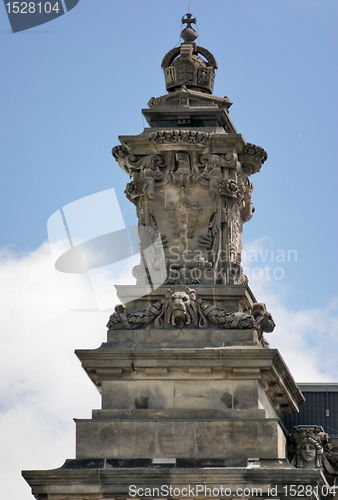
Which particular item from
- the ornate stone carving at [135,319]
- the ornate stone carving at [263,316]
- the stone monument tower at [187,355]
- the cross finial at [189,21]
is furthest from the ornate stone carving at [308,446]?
the cross finial at [189,21]

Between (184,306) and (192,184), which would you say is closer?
(184,306)

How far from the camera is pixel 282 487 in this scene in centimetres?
3962

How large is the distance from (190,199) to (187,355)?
17.9ft

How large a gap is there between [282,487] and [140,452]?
4.19 metres

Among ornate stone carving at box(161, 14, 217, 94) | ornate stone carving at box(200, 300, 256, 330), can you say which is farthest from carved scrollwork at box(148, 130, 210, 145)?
ornate stone carving at box(200, 300, 256, 330)

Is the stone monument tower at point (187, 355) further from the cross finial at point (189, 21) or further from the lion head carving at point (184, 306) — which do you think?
the cross finial at point (189, 21)

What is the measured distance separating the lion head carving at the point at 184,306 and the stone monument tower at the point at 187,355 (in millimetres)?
41

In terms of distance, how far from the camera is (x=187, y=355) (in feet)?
136

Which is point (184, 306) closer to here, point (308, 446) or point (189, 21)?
point (308, 446)

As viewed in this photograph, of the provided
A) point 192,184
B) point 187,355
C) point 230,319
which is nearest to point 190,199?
point 192,184

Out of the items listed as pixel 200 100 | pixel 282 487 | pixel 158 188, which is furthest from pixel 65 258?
pixel 282 487

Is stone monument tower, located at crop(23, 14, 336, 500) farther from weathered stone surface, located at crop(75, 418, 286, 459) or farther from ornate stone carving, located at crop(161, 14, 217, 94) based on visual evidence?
ornate stone carving, located at crop(161, 14, 217, 94)

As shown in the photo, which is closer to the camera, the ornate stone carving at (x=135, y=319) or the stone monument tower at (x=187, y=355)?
the stone monument tower at (x=187, y=355)

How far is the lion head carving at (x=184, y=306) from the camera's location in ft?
139
